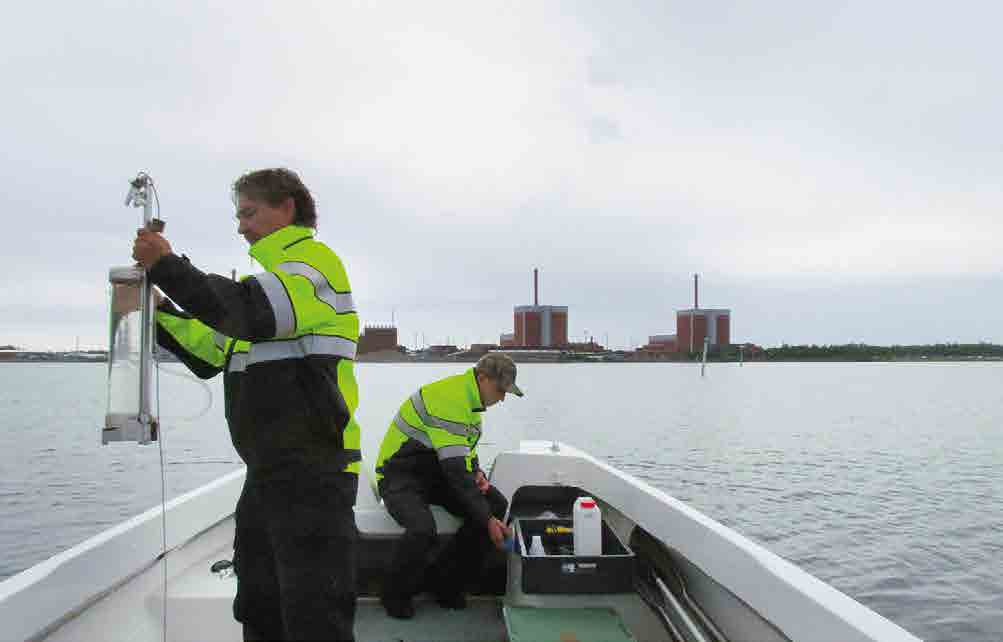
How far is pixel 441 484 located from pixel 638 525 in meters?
1.03

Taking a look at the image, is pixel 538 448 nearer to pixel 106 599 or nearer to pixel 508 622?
pixel 508 622

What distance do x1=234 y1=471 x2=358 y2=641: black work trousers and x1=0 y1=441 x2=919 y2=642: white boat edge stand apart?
0.87 meters

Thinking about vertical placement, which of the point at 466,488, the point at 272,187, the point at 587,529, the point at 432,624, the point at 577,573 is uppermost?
the point at 272,187

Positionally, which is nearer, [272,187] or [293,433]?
[293,433]

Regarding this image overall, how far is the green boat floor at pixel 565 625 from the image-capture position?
9.17 feet

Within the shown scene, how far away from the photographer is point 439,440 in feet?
11.5

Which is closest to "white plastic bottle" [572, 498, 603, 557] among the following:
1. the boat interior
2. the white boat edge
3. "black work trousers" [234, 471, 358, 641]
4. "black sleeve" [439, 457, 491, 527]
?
the boat interior

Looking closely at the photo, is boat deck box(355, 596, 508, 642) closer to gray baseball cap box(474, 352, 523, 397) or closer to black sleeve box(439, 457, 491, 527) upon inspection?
black sleeve box(439, 457, 491, 527)

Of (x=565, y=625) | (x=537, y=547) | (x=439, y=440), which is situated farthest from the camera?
(x=439, y=440)

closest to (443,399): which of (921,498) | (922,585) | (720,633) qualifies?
(720,633)

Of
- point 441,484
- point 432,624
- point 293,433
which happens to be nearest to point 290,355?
point 293,433

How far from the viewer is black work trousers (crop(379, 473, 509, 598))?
3.29 meters

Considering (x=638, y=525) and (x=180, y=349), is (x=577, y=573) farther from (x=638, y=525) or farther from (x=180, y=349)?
(x=180, y=349)

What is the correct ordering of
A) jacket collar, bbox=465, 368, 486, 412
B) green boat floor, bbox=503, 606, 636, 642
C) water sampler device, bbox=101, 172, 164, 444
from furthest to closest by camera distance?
jacket collar, bbox=465, 368, 486, 412
green boat floor, bbox=503, 606, 636, 642
water sampler device, bbox=101, 172, 164, 444
